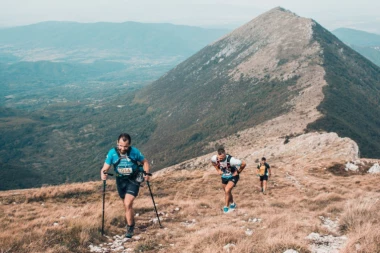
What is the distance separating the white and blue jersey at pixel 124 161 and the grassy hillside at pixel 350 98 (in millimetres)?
68859

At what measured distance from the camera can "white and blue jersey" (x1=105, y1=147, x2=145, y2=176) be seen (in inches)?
339

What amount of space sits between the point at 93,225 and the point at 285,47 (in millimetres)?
172888

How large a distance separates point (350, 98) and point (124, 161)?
376ft

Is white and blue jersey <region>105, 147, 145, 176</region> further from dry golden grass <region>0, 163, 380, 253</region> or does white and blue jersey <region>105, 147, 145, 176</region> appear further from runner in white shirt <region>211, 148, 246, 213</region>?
runner in white shirt <region>211, 148, 246, 213</region>

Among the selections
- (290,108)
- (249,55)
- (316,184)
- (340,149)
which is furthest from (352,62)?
(316,184)

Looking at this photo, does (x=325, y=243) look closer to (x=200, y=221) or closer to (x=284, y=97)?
(x=200, y=221)

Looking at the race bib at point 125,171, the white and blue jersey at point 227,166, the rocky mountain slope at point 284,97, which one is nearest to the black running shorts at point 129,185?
the race bib at point 125,171

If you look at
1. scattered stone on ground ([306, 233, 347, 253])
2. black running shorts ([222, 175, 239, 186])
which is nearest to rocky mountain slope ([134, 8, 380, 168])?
black running shorts ([222, 175, 239, 186])

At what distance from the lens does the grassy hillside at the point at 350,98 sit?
72.6m

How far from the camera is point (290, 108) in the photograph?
96.4m

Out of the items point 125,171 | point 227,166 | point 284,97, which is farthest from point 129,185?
point 284,97

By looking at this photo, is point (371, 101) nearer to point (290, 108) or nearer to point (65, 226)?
point (290, 108)

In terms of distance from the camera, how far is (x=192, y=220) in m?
11.7

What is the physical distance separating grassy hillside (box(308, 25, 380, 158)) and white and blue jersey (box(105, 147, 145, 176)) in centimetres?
6886
